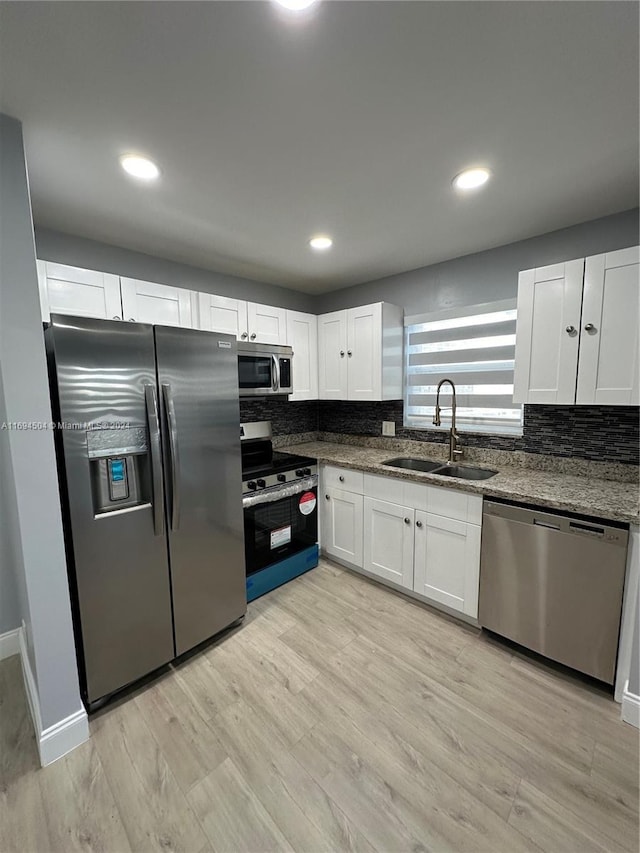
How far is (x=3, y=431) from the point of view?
59.0 inches

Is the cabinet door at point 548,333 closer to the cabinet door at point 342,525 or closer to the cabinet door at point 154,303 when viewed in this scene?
the cabinet door at point 342,525

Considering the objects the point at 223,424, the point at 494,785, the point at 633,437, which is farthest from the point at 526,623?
the point at 223,424

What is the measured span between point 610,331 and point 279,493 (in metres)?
2.15

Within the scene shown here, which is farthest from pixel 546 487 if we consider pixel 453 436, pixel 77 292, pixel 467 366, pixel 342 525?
pixel 77 292

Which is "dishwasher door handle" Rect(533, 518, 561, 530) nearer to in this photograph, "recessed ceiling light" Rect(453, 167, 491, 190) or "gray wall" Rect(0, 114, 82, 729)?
"recessed ceiling light" Rect(453, 167, 491, 190)

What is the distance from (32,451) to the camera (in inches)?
51.2

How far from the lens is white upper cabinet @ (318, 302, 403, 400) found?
2.82 meters

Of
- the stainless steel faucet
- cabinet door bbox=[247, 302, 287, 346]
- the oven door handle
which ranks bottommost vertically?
the oven door handle

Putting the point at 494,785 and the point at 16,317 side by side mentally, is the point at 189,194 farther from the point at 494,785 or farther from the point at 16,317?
the point at 494,785

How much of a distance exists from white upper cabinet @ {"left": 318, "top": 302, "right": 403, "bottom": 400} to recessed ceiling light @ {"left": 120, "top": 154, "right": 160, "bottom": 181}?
5.66 feet

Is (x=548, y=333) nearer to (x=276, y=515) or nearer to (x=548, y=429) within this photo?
(x=548, y=429)

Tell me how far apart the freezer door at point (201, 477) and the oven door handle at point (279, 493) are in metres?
0.23

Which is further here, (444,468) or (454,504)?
(444,468)

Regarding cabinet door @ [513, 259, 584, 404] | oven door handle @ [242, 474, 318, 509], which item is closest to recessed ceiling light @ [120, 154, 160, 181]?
oven door handle @ [242, 474, 318, 509]
